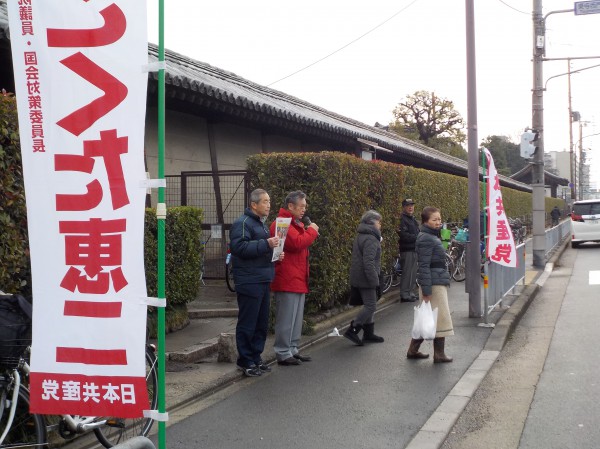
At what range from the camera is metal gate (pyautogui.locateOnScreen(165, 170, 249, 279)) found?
1203 centimetres

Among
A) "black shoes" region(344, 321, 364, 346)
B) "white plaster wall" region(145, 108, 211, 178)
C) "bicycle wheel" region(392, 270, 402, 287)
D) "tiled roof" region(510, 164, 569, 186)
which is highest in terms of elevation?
"tiled roof" region(510, 164, 569, 186)

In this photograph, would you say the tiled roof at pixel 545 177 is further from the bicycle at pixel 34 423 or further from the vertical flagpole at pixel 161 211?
the vertical flagpole at pixel 161 211

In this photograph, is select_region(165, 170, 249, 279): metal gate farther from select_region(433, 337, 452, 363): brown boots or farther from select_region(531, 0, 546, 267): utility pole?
select_region(531, 0, 546, 267): utility pole

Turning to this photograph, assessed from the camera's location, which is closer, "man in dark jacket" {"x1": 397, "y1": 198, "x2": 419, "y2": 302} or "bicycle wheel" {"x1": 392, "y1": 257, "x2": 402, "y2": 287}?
"man in dark jacket" {"x1": 397, "y1": 198, "x2": 419, "y2": 302}

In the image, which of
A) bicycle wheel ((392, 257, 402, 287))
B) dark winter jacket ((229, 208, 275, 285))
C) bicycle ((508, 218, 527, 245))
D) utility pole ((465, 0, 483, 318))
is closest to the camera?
dark winter jacket ((229, 208, 275, 285))

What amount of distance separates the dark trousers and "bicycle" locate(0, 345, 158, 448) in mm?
1798

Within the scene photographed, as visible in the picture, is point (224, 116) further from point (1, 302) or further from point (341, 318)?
point (1, 302)

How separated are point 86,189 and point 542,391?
5019mm

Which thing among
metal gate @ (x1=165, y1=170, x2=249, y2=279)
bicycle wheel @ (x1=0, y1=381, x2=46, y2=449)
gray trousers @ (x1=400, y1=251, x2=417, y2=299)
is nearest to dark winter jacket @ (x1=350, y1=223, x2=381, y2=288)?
metal gate @ (x1=165, y1=170, x2=249, y2=279)

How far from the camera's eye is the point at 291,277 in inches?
299

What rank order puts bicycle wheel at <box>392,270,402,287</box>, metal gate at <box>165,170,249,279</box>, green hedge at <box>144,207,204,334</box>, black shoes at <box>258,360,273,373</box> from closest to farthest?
1. black shoes at <box>258,360,273,373</box>
2. green hedge at <box>144,207,204,334</box>
3. metal gate at <box>165,170,249,279</box>
4. bicycle wheel at <box>392,270,402,287</box>

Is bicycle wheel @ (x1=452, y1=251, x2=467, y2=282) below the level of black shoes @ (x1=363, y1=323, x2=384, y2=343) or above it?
above

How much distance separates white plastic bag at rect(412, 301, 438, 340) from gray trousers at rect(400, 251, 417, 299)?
4.99 metres

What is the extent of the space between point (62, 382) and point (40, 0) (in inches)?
75.2
